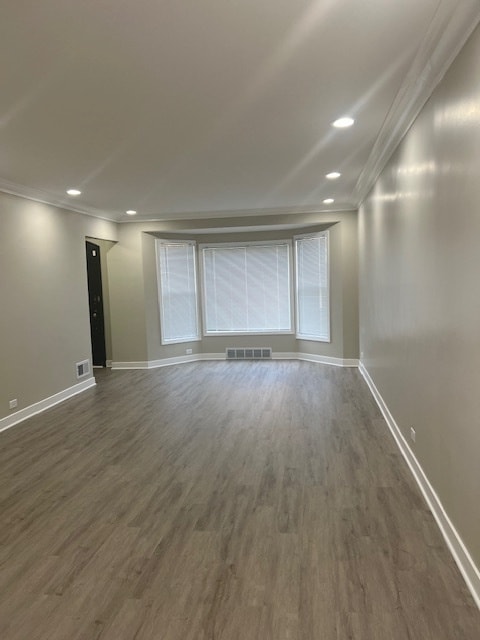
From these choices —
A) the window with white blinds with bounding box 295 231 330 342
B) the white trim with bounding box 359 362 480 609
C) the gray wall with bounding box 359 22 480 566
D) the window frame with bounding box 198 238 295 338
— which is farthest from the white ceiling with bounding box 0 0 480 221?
the window frame with bounding box 198 238 295 338

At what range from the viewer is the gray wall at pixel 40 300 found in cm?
466

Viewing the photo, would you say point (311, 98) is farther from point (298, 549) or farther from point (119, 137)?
point (298, 549)

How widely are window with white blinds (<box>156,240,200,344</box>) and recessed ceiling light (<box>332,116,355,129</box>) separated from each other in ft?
16.3

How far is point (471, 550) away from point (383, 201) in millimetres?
3216

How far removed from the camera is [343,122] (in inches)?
123

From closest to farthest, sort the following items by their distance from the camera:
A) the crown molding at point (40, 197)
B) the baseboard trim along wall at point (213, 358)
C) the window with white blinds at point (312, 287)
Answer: the crown molding at point (40, 197) → the baseboard trim along wall at point (213, 358) → the window with white blinds at point (312, 287)

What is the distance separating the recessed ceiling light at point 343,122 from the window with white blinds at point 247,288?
469 centimetres

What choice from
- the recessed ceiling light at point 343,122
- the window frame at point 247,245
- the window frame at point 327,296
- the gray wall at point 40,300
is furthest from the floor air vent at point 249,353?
the recessed ceiling light at point 343,122

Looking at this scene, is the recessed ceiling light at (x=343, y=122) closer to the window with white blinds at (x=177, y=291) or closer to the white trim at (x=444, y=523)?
the white trim at (x=444, y=523)

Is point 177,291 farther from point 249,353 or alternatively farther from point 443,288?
point 443,288

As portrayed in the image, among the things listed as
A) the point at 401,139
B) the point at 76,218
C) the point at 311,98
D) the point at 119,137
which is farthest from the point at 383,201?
the point at 76,218

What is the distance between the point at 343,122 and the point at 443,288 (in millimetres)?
1537

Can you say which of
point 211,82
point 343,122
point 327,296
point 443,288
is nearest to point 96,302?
point 327,296

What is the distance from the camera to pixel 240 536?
2.53 metres
